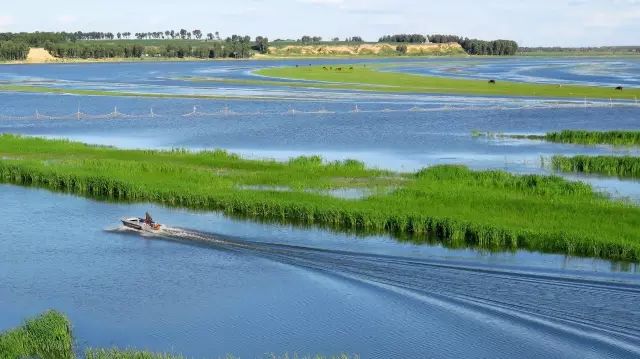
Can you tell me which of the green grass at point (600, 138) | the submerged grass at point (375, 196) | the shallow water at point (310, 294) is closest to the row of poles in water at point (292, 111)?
the green grass at point (600, 138)

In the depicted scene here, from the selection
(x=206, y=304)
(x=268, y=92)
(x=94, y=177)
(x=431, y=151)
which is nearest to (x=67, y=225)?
(x=94, y=177)

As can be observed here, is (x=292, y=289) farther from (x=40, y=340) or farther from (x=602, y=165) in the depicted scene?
(x=602, y=165)

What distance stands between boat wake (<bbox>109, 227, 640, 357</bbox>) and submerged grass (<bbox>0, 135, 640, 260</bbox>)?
320 cm

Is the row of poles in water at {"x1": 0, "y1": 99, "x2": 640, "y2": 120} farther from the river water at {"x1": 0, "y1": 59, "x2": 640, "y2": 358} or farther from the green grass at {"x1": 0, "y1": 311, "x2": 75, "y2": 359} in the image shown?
the green grass at {"x1": 0, "y1": 311, "x2": 75, "y2": 359}

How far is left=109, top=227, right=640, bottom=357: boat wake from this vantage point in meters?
21.1

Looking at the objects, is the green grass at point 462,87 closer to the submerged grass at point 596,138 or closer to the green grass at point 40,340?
the submerged grass at point 596,138

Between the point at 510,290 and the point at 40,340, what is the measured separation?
1310 cm

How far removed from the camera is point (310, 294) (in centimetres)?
2478

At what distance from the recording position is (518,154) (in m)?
51.1

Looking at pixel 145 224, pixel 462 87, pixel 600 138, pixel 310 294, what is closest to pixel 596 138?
pixel 600 138

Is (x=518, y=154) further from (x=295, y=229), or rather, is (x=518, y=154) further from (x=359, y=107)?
(x=359, y=107)

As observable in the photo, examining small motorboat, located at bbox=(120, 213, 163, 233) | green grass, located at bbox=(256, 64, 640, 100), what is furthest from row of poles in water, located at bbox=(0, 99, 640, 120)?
small motorboat, located at bbox=(120, 213, 163, 233)

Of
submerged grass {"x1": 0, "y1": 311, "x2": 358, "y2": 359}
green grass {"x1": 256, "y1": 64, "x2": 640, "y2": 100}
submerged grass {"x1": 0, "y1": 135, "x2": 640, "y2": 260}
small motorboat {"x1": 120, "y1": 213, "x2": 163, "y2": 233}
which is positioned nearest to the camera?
submerged grass {"x1": 0, "y1": 311, "x2": 358, "y2": 359}

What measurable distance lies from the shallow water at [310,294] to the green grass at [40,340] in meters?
0.86
